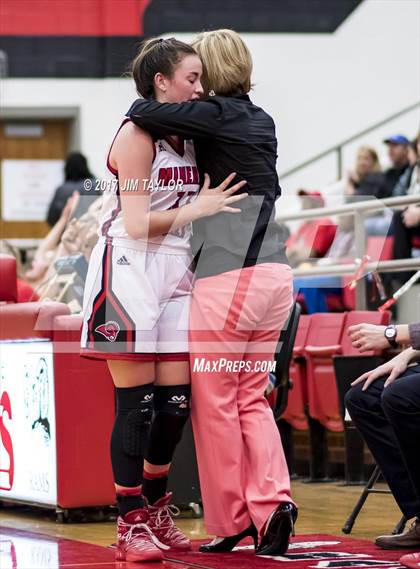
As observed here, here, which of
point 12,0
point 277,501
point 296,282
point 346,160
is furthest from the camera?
point 12,0

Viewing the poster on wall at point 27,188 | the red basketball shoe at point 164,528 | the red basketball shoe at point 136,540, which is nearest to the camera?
the red basketball shoe at point 136,540

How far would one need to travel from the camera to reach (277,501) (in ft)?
10.8

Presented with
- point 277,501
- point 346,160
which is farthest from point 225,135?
point 346,160

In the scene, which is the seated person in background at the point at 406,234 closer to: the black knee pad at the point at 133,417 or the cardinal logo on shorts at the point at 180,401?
the cardinal logo on shorts at the point at 180,401

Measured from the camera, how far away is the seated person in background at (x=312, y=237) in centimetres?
557

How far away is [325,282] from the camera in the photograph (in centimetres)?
646

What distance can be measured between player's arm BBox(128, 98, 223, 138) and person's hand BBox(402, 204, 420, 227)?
333 centimetres

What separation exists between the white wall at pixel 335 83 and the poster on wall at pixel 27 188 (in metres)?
1.09

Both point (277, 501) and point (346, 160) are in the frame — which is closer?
point (277, 501)

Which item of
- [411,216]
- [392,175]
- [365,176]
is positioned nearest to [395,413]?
[411,216]

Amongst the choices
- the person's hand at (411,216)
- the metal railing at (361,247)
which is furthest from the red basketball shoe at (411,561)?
the person's hand at (411,216)

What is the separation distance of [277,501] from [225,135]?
0.99 meters

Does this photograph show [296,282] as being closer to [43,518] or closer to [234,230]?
[43,518]

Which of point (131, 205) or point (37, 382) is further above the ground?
point (131, 205)
